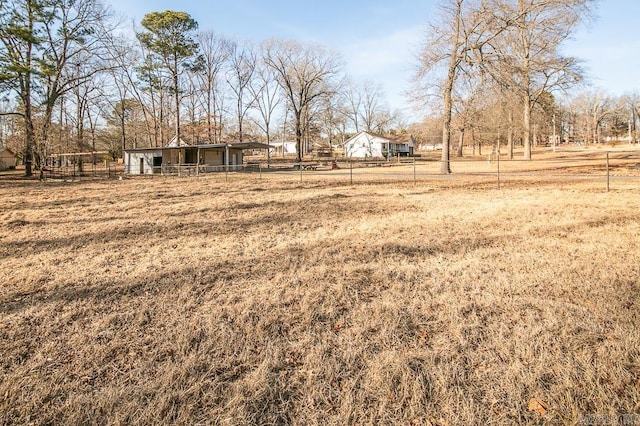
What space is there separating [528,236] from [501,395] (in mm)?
5034

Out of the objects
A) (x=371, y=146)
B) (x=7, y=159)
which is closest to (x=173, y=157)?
(x=7, y=159)

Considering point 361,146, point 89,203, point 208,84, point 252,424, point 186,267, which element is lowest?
point 252,424

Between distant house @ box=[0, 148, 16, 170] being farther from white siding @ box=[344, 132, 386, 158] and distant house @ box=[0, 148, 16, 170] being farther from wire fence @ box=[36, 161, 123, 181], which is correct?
white siding @ box=[344, 132, 386, 158]

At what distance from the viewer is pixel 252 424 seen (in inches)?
86.2

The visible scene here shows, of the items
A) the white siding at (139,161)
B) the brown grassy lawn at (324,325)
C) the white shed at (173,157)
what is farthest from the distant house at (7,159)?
the brown grassy lawn at (324,325)

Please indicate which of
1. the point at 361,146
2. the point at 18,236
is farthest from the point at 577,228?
the point at 361,146

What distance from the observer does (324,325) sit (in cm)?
346

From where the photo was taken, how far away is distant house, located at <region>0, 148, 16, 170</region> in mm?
42725

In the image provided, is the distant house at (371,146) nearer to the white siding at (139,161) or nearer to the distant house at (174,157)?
the distant house at (174,157)

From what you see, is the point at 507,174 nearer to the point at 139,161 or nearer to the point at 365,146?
the point at 139,161

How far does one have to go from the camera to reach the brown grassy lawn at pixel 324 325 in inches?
92.7

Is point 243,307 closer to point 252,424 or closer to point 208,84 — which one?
point 252,424

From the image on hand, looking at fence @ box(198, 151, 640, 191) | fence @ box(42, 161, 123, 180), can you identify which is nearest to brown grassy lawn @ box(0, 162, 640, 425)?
fence @ box(198, 151, 640, 191)

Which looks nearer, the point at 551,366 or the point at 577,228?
the point at 551,366
